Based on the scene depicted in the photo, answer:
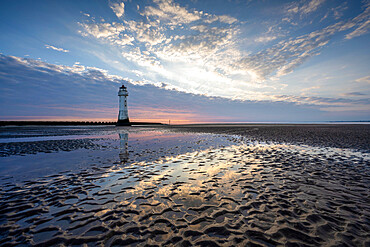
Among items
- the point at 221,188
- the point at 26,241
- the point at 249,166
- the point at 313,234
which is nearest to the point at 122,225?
the point at 26,241

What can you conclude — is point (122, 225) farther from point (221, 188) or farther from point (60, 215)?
point (221, 188)

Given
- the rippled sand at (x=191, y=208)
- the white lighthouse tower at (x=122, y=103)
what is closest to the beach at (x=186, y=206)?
the rippled sand at (x=191, y=208)

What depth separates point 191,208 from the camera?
5.32m

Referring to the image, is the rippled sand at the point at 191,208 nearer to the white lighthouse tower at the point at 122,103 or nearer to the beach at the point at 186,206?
the beach at the point at 186,206

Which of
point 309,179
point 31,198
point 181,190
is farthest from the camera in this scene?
point 309,179

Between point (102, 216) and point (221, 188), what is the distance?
4814mm

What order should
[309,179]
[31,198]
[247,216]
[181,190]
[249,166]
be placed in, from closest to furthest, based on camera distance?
[247,216] → [31,198] → [181,190] → [309,179] → [249,166]

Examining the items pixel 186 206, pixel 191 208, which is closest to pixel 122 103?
pixel 186 206

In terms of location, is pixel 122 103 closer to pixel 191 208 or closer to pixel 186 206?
pixel 186 206

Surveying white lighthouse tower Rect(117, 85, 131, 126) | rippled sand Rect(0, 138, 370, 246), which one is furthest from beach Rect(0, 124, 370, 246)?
white lighthouse tower Rect(117, 85, 131, 126)

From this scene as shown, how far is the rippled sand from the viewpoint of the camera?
12.8 ft

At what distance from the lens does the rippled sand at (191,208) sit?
154 inches

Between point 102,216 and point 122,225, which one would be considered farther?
point 102,216

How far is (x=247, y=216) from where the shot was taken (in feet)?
15.8
